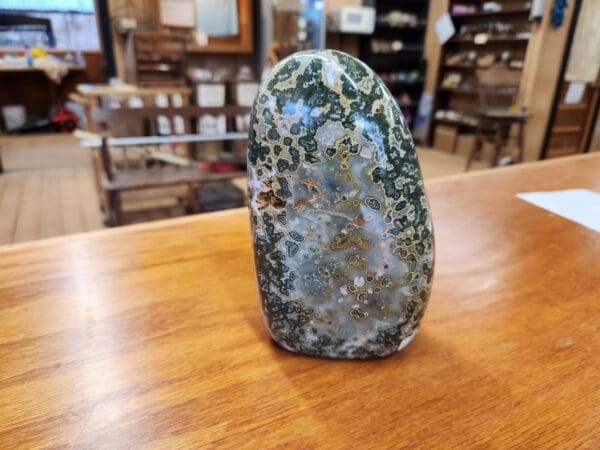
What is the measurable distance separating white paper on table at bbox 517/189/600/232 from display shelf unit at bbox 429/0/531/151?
267cm

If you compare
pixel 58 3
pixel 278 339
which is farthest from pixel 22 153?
pixel 278 339

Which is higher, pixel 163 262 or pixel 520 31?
pixel 520 31

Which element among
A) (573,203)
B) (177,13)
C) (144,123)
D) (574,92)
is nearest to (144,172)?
(144,123)

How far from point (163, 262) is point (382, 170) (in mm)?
326

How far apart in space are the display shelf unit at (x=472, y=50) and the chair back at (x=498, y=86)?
0.50ft

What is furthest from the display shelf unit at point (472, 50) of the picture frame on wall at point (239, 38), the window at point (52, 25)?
the window at point (52, 25)

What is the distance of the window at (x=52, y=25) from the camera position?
441 centimetres

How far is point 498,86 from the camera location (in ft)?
10.1

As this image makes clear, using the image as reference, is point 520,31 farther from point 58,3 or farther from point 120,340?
point 58,3

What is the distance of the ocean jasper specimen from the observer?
12.1 inches

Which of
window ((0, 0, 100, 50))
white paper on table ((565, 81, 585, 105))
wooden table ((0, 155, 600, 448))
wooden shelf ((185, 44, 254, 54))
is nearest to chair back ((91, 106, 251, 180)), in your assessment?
wooden shelf ((185, 44, 254, 54))

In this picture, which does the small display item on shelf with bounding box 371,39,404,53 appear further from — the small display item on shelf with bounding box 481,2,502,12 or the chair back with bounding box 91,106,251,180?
the chair back with bounding box 91,106,251,180

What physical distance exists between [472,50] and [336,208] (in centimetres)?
392

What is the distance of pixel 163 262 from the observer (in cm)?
53
